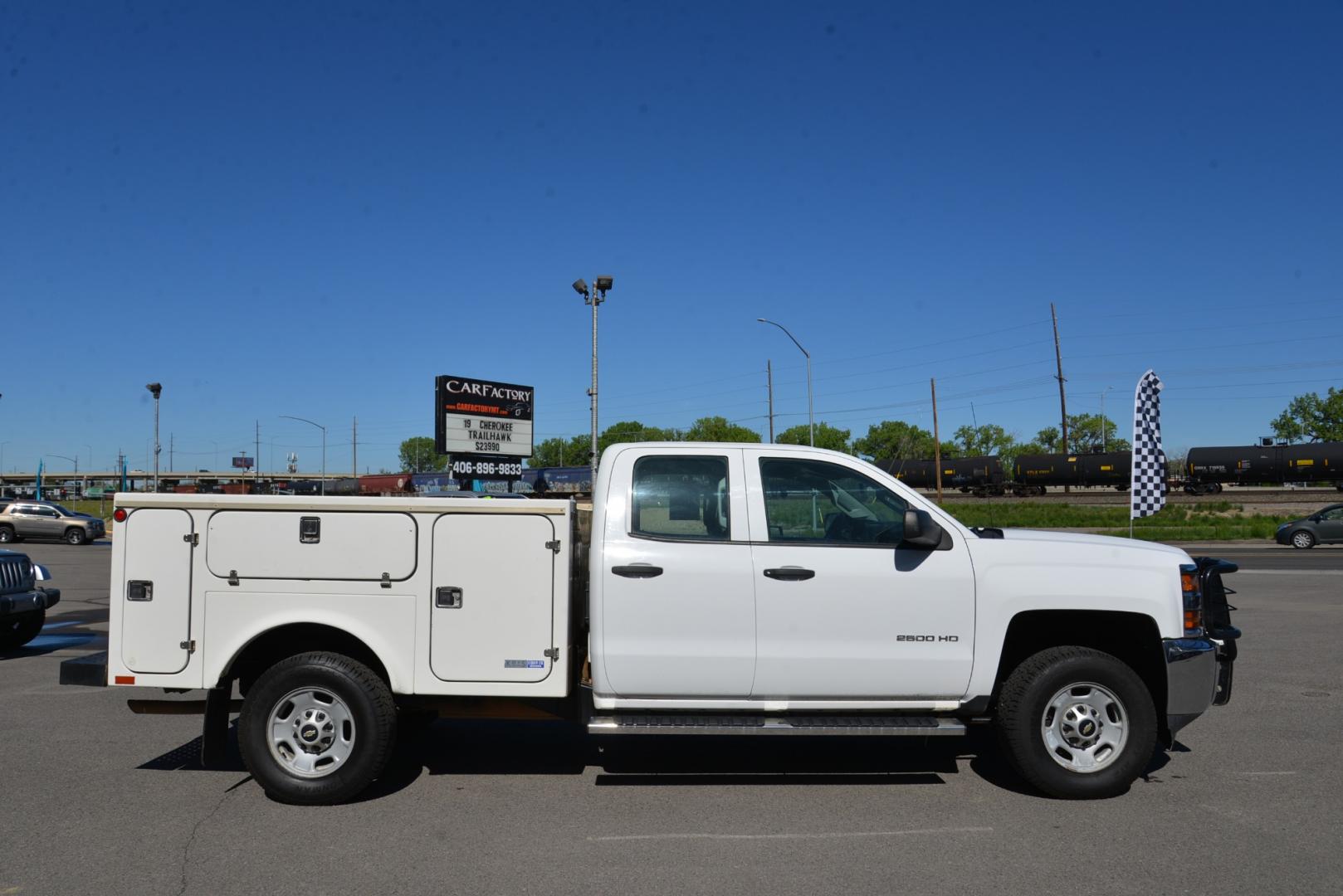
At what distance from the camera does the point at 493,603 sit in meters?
5.45

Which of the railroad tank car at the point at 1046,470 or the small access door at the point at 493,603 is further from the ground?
the railroad tank car at the point at 1046,470

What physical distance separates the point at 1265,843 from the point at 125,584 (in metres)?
6.25

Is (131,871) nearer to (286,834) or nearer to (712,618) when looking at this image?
(286,834)

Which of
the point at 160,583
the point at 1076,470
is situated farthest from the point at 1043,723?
the point at 1076,470

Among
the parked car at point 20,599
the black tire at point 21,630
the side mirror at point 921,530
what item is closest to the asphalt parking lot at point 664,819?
the side mirror at point 921,530

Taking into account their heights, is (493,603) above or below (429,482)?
below

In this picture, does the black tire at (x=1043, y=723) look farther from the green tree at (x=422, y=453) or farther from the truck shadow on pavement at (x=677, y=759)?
the green tree at (x=422, y=453)

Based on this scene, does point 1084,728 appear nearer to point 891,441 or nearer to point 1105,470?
point 1105,470

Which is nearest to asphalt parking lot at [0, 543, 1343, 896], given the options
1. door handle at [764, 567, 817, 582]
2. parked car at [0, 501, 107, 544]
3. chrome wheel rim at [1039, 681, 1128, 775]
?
chrome wheel rim at [1039, 681, 1128, 775]

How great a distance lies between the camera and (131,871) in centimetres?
448

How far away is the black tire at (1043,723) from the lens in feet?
18.0

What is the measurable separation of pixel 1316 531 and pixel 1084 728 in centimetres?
2812

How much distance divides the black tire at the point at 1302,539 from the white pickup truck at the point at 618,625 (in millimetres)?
27470

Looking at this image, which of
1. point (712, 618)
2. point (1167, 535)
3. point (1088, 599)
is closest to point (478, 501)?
point (712, 618)
